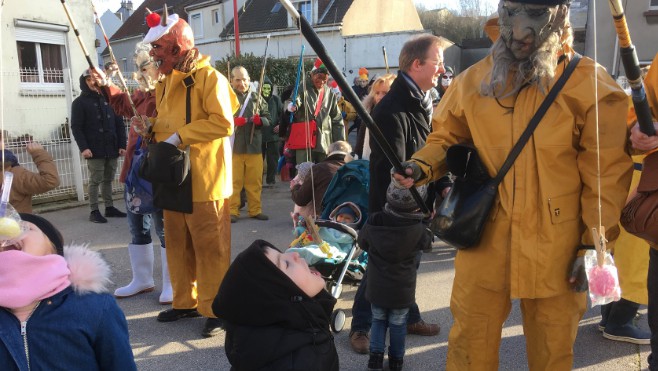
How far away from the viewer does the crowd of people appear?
69.1 inches

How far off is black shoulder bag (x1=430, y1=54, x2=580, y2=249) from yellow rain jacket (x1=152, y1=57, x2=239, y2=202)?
1.78 metres

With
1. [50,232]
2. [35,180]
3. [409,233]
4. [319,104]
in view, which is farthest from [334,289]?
[319,104]

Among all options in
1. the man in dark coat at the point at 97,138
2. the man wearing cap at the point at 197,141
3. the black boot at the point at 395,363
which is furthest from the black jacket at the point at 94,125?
the black boot at the point at 395,363

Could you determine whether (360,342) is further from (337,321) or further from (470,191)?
(470,191)

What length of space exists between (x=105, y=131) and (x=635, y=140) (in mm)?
6499

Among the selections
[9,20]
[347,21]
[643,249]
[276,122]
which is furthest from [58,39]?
[643,249]

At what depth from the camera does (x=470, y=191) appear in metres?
2.28

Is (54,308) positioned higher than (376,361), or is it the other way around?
(54,308)

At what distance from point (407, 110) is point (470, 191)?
1003 mm

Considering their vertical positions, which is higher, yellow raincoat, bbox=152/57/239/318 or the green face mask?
the green face mask

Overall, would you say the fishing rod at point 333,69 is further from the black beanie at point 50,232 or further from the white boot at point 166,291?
the white boot at point 166,291

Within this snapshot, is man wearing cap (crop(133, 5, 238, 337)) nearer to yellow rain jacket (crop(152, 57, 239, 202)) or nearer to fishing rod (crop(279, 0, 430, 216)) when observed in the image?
yellow rain jacket (crop(152, 57, 239, 202))

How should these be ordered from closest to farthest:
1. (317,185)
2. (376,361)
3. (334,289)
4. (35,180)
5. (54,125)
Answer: (376,361)
(334,289)
(35,180)
(317,185)
(54,125)

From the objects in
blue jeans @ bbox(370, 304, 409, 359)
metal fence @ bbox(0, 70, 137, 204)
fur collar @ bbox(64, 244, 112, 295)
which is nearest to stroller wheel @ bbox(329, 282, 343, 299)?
blue jeans @ bbox(370, 304, 409, 359)
